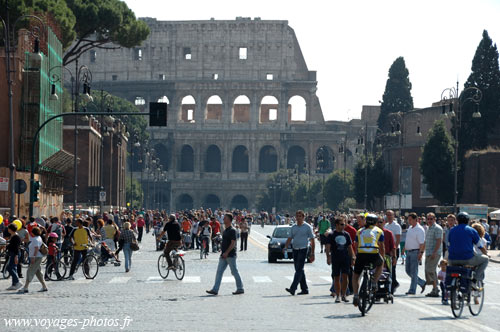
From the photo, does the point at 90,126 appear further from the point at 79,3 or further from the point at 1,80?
the point at 1,80

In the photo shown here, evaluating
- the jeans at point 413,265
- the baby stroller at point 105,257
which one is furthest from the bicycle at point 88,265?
the jeans at point 413,265

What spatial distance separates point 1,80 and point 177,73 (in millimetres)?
107627

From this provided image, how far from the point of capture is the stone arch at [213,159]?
16012 centimetres

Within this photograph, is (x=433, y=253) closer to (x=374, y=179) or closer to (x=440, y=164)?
(x=440, y=164)

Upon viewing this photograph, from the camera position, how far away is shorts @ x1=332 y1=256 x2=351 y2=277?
20.3 m

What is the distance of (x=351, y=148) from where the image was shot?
161 metres

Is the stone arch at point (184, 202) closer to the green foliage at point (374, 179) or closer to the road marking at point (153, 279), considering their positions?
the green foliage at point (374, 179)

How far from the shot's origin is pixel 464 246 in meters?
17.8

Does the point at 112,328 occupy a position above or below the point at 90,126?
below

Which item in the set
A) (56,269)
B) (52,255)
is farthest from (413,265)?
(56,269)

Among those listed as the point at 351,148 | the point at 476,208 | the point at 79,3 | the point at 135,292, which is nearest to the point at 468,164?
the point at 476,208

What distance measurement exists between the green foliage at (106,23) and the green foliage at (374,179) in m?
30.4

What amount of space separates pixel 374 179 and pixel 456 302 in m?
79.1

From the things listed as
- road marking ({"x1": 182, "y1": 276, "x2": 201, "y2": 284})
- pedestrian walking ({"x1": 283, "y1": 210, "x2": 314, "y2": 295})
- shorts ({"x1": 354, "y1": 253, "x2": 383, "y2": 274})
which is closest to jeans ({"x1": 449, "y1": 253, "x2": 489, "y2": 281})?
shorts ({"x1": 354, "y1": 253, "x2": 383, "y2": 274})
